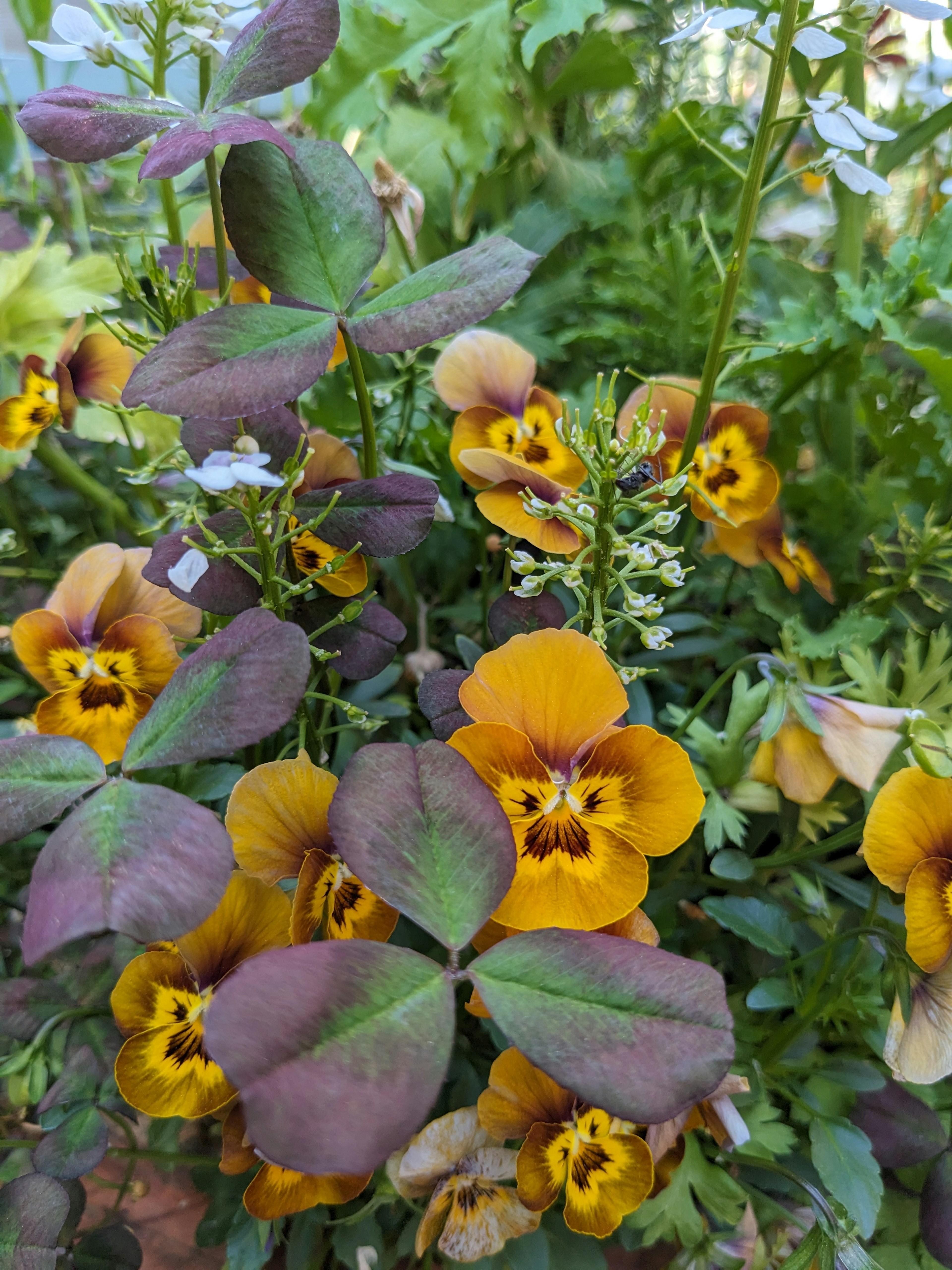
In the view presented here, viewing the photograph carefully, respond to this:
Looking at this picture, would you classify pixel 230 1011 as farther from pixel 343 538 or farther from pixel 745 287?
pixel 745 287

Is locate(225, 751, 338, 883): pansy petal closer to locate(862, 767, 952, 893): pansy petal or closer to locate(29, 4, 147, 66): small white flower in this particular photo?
locate(862, 767, 952, 893): pansy petal

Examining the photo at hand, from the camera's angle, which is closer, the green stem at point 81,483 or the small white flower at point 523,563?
the small white flower at point 523,563

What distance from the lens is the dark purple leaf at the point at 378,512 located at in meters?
0.38

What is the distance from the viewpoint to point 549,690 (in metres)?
0.36

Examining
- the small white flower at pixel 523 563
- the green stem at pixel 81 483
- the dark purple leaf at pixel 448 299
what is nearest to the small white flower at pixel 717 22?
the dark purple leaf at pixel 448 299

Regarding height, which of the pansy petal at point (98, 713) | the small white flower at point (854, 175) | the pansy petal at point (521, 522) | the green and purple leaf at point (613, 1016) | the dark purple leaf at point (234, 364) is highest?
the small white flower at point (854, 175)

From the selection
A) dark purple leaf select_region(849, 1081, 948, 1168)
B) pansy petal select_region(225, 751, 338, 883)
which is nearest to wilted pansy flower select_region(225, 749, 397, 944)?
pansy petal select_region(225, 751, 338, 883)

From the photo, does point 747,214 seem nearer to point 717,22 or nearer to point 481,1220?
point 717,22

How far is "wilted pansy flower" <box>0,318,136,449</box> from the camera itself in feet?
1.73

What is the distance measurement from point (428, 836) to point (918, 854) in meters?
0.23

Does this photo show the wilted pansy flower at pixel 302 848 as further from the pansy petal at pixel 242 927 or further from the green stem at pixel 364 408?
the green stem at pixel 364 408

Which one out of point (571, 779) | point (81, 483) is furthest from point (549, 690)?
point (81, 483)

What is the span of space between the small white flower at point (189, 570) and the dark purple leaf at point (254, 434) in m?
0.06

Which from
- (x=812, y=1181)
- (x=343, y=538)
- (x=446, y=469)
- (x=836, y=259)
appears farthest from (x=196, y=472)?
(x=836, y=259)
